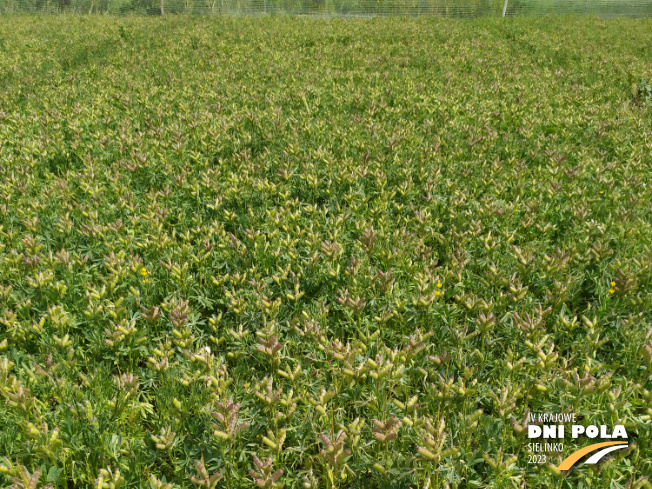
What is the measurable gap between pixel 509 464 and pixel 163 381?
201 centimetres

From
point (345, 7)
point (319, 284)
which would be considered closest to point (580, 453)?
point (319, 284)

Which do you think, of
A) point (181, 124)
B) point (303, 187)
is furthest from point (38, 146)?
point (303, 187)

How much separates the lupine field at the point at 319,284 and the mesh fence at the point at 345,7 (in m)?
19.9

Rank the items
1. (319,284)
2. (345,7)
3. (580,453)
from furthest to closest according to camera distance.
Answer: (345,7) < (319,284) < (580,453)

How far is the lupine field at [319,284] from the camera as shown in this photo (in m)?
2.41

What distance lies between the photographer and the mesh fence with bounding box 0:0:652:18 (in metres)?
25.8

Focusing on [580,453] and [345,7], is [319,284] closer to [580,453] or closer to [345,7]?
[580,453]

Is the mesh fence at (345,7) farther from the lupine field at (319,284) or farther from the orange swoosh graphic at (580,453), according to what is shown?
the orange swoosh graphic at (580,453)

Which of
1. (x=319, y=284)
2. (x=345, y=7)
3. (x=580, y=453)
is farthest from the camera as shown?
(x=345, y=7)

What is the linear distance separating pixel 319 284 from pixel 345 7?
Result: 1209 inches

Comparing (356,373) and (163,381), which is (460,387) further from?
(163,381)

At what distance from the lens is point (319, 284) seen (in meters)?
3.80

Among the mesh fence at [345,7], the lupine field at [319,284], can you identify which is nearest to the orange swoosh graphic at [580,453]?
the lupine field at [319,284]

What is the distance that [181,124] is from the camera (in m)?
7.03
